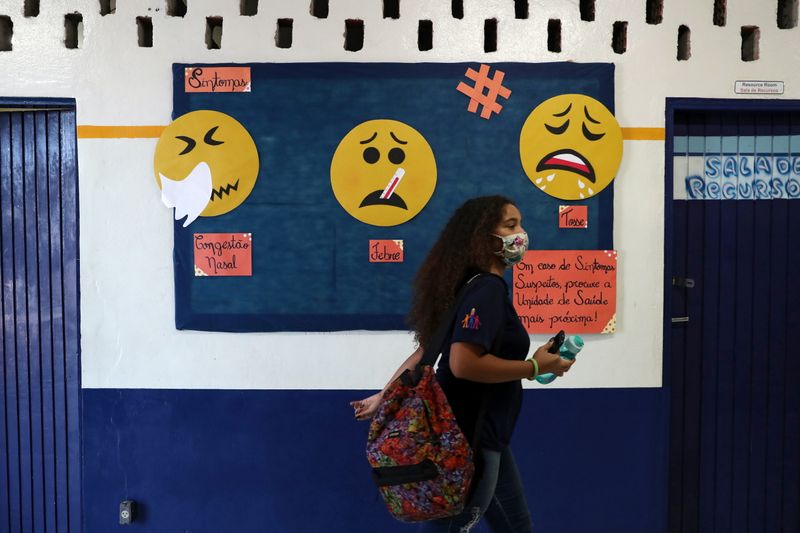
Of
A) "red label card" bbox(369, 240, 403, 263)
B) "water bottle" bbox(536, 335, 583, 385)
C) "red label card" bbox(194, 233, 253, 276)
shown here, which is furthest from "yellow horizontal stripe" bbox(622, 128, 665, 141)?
"red label card" bbox(194, 233, 253, 276)

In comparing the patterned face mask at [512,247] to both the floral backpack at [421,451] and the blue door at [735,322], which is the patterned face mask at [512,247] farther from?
the blue door at [735,322]

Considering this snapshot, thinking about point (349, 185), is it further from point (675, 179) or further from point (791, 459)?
point (791, 459)

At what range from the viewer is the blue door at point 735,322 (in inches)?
127

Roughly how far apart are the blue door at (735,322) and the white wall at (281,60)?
21 centimetres

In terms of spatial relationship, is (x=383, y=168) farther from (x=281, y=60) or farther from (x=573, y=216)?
(x=573, y=216)

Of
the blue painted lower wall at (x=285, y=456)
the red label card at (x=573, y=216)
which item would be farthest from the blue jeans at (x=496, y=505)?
the red label card at (x=573, y=216)

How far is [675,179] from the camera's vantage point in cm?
323

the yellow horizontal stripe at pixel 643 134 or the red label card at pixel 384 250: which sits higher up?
the yellow horizontal stripe at pixel 643 134

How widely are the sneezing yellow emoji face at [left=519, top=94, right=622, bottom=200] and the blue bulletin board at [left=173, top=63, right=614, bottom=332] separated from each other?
4cm

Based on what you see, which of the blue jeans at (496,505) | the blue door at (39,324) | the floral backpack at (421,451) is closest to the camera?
the floral backpack at (421,451)

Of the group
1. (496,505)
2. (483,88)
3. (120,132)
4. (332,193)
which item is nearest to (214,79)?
(120,132)

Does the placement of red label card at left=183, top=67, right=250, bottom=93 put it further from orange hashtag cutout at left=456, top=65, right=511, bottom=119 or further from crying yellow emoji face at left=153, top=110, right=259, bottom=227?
orange hashtag cutout at left=456, top=65, right=511, bottom=119

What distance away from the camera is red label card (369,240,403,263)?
3.09 meters

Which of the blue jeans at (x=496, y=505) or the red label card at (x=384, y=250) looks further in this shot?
the red label card at (x=384, y=250)
